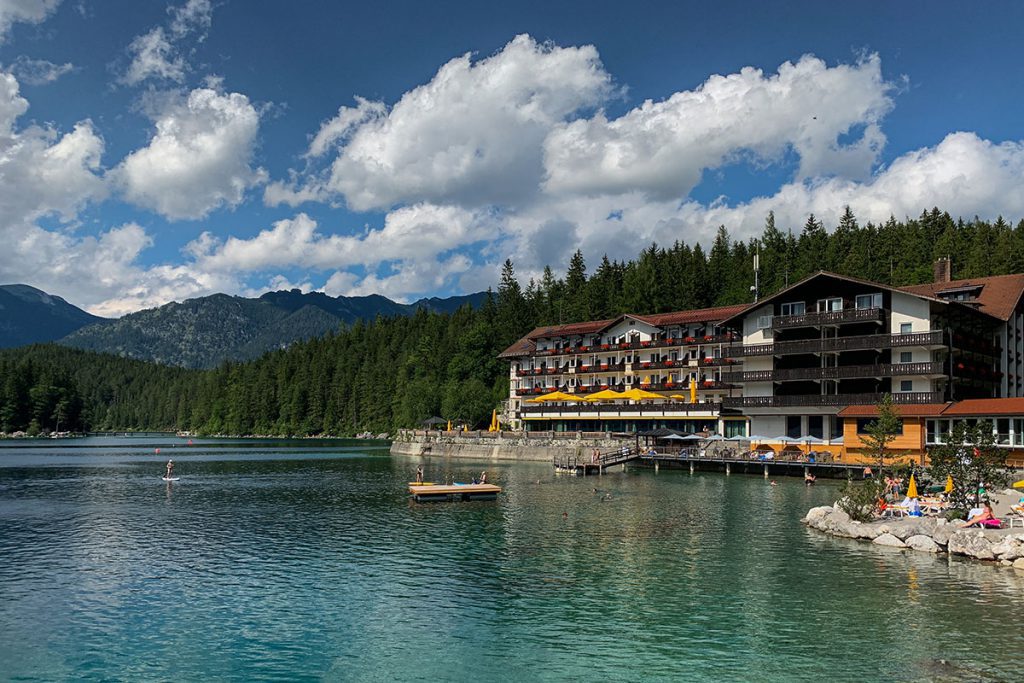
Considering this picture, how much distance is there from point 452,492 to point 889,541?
99.2ft

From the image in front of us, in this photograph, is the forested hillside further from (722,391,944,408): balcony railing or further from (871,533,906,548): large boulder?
(871,533,906,548): large boulder

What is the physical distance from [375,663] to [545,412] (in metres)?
94.1

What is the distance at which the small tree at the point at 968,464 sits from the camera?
139 ft

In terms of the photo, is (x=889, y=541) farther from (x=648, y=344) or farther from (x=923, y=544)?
(x=648, y=344)

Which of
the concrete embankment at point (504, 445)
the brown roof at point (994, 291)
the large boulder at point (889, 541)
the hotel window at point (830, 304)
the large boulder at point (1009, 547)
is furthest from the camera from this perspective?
the concrete embankment at point (504, 445)

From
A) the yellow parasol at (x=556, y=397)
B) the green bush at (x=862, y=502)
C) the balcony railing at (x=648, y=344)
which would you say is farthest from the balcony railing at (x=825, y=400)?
the green bush at (x=862, y=502)

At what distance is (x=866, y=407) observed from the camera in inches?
2970

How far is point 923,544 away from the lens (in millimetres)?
37000

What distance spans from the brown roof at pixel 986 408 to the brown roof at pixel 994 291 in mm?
18119

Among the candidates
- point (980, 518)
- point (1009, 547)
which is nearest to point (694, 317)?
point (980, 518)

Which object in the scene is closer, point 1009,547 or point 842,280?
point 1009,547

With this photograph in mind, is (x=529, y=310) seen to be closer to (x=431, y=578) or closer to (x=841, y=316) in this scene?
(x=841, y=316)

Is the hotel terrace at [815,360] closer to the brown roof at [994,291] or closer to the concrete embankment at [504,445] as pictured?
the brown roof at [994,291]

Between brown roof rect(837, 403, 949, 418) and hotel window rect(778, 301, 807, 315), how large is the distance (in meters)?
14.1
